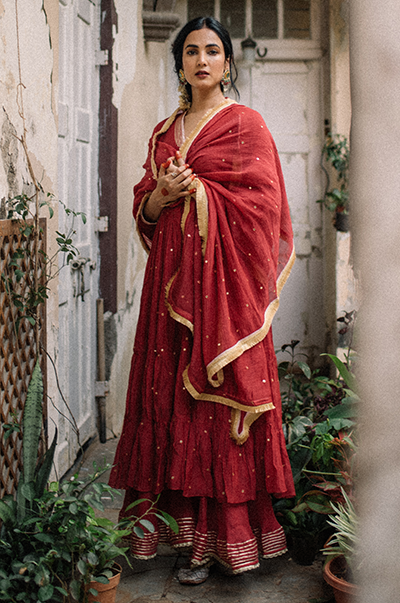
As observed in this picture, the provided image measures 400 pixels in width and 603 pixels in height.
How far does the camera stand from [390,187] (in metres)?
0.41

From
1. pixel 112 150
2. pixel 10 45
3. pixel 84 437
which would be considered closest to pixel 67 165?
pixel 112 150

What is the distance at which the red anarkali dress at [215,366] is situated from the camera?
6.43ft

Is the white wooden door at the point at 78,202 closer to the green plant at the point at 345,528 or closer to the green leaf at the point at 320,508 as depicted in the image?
the green leaf at the point at 320,508

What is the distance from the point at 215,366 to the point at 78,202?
145cm

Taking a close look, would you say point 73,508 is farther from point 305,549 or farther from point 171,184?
point 171,184

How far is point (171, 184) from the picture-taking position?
2.03 meters

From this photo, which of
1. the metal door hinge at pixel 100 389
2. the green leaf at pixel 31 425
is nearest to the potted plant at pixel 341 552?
the green leaf at pixel 31 425

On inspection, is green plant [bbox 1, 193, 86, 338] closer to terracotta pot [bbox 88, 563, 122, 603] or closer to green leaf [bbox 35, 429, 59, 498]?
green leaf [bbox 35, 429, 59, 498]

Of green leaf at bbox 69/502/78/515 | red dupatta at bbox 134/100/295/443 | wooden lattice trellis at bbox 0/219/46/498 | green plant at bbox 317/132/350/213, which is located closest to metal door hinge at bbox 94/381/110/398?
wooden lattice trellis at bbox 0/219/46/498

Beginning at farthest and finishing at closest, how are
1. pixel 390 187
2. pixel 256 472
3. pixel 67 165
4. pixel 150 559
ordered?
pixel 67 165
pixel 150 559
pixel 256 472
pixel 390 187

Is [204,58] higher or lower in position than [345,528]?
higher

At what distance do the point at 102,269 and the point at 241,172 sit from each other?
5.03ft

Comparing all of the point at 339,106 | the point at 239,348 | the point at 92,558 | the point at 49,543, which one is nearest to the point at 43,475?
the point at 49,543

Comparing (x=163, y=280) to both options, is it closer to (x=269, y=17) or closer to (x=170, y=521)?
(x=170, y=521)
